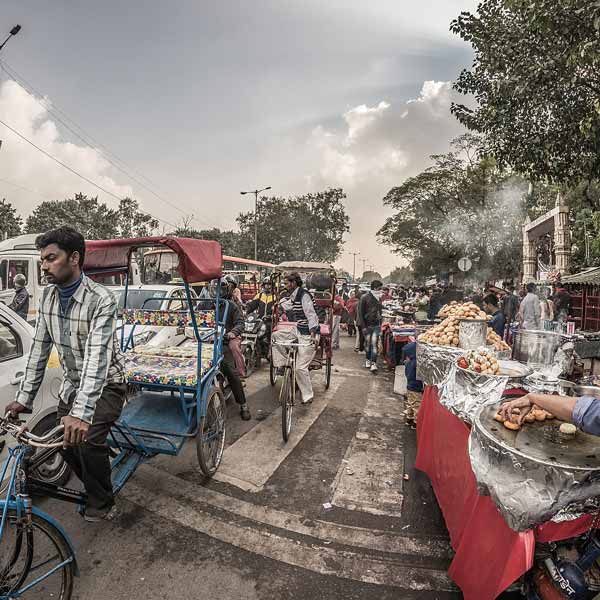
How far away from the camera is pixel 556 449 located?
200 cm

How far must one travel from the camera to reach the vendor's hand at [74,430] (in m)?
2.26

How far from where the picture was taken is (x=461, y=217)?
101 ft

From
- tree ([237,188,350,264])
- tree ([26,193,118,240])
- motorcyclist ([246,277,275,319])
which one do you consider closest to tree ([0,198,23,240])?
tree ([26,193,118,240])

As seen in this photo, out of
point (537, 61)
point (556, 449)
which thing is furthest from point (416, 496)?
point (537, 61)

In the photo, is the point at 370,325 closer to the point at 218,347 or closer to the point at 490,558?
the point at 218,347

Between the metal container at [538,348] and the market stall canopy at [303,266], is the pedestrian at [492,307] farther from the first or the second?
the metal container at [538,348]

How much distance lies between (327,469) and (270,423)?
1.41 metres

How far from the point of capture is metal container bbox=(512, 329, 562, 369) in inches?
151

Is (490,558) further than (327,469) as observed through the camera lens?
No

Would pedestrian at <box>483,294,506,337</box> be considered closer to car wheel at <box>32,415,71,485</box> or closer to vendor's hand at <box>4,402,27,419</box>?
car wheel at <box>32,415,71,485</box>

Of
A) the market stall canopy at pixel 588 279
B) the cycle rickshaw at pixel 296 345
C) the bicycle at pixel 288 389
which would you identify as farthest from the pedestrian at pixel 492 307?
the market stall canopy at pixel 588 279

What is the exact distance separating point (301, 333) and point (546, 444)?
427cm

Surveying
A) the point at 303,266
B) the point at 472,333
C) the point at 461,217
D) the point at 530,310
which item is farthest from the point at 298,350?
the point at 461,217

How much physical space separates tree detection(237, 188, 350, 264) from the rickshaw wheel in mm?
38223
